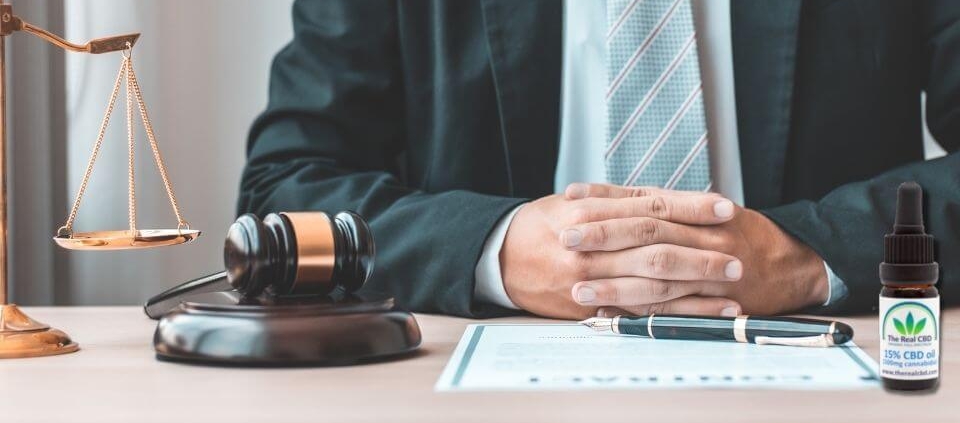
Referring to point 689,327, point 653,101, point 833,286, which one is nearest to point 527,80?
point 653,101

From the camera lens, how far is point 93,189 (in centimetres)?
194

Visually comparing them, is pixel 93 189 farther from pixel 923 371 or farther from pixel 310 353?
pixel 923 371

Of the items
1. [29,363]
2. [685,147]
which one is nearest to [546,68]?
[685,147]

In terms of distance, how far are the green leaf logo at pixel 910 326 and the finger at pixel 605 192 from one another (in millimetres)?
500

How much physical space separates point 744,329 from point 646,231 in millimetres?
267

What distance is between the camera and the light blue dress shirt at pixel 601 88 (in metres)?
1.56

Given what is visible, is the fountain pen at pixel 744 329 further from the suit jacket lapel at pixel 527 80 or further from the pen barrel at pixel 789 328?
the suit jacket lapel at pixel 527 80

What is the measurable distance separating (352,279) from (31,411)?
268 millimetres

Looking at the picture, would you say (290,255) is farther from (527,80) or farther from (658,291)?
(527,80)

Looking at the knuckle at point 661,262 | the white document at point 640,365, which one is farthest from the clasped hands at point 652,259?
the white document at point 640,365

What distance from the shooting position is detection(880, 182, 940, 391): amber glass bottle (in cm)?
66

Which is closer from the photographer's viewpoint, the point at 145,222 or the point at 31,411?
the point at 31,411

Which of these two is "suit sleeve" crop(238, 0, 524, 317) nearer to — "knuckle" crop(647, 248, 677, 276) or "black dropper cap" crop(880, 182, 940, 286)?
"knuckle" crop(647, 248, 677, 276)

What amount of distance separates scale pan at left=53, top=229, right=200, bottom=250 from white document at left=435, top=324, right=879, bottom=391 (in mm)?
230
